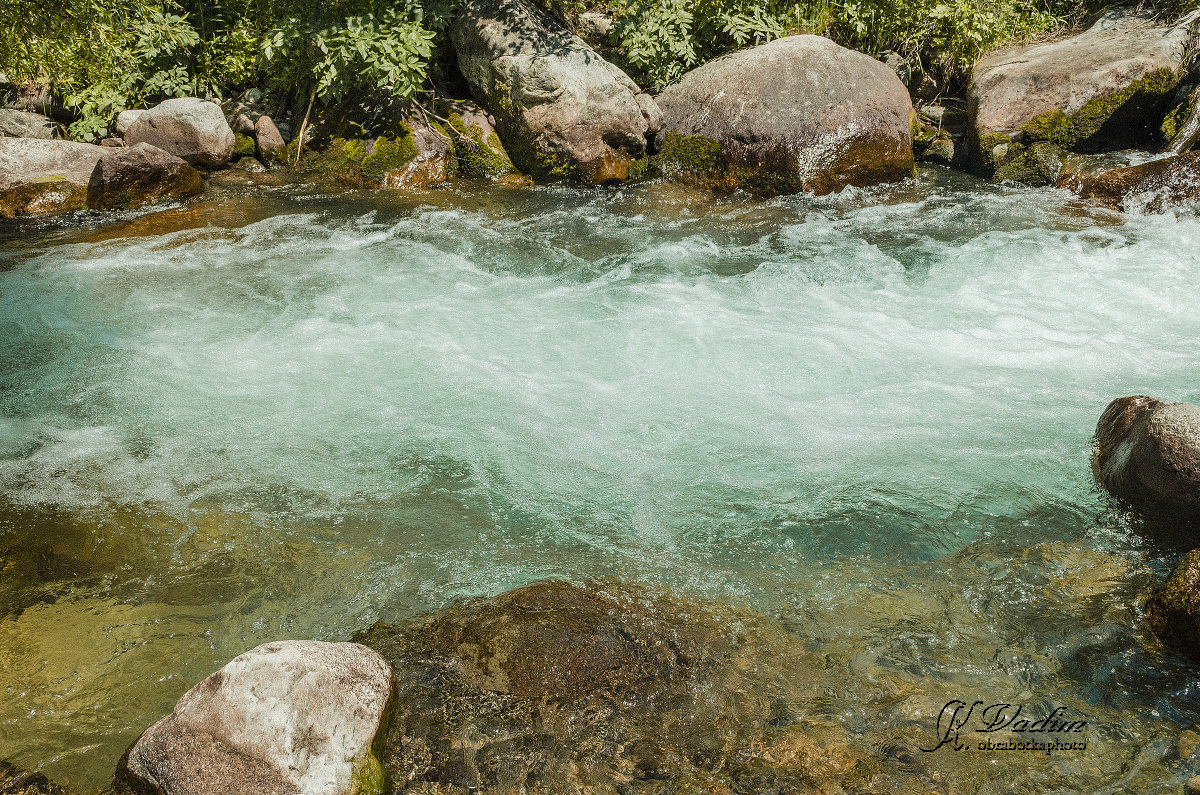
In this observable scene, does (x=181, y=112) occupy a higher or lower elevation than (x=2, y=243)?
higher

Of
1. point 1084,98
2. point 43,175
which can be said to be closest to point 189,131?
point 43,175

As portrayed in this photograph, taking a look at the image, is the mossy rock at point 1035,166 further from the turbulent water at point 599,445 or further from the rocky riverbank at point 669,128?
the turbulent water at point 599,445

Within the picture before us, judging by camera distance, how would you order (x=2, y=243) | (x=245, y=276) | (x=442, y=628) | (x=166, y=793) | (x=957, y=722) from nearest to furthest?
(x=166, y=793) < (x=957, y=722) < (x=442, y=628) < (x=245, y=276) < (x=2, y=243)

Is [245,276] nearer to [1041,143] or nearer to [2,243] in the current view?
[2,243]

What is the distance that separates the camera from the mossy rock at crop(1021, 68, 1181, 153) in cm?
924

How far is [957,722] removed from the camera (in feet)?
9.16

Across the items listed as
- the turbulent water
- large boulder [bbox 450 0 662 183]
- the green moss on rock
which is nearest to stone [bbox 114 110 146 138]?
the turbulent water

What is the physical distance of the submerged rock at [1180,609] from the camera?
118 inches

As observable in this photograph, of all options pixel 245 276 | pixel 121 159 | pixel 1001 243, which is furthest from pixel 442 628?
pixel 121 159

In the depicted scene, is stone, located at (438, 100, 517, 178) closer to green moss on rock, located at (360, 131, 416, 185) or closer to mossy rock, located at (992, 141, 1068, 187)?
green moss on rock, located at (360, 131, 416, 185)

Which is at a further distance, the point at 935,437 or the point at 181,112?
the point at 181,112

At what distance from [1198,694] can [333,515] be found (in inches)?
149

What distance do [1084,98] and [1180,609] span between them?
8.43m

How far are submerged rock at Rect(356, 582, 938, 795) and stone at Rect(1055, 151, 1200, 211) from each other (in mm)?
7457
